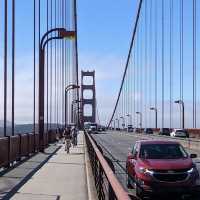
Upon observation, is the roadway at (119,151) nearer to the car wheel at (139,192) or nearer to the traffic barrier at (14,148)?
the car wheel at (139,192)

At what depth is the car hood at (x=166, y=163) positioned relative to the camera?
13.3m

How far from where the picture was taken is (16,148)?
913 inches

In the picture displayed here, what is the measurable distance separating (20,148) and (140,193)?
39.1 feet

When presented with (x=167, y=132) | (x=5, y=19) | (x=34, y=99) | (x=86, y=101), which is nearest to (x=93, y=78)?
(x=86, y=101)

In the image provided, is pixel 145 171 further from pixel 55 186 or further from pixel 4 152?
pixel 4 152

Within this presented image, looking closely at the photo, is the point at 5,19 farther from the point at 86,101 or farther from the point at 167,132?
the point at 86,101

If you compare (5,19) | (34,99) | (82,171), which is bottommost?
(82,171)

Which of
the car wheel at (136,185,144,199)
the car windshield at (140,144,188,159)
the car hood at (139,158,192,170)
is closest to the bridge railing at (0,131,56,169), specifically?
the car windshield at (140,144,188,159)

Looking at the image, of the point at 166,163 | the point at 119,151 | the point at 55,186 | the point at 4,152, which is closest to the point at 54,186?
the point at 55,186

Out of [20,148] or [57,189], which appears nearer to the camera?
[57,189]

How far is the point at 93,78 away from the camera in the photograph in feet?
522

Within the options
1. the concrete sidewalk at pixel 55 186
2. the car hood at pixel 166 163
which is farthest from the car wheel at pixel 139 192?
the concrete sidewalk at pixel 55 186

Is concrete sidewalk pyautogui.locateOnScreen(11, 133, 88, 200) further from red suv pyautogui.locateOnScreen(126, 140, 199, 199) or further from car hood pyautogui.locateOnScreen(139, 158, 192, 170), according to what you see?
car hood pyautogui.locateOnScreen(139, 158, 192, 170)

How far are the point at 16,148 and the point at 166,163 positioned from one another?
10.7m
